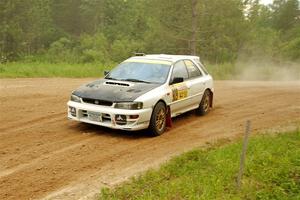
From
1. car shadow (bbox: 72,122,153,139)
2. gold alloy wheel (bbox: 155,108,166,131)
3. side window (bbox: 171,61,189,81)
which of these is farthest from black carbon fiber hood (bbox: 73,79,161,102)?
side window (bbox: 171,61,189,81)

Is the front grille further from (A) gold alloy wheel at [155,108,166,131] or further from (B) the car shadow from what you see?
(A) gold alloy wheel at [155,108,166,131]

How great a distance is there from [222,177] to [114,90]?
3306 millimetres

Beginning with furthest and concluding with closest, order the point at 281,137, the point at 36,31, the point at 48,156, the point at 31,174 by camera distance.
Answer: the point at 36,31 < the point at 281,137 < the point at 48,156 < the point at 31,174

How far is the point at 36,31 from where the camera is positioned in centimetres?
5069

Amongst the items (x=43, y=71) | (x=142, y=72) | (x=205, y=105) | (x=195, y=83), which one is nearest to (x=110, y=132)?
(x=142, y=72)

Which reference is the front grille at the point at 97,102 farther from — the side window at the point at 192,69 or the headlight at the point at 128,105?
the side window at the point at 192,69

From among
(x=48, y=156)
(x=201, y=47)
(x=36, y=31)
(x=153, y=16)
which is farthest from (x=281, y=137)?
(x=36, y=31)

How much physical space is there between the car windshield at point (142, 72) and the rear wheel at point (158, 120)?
2.36 ft

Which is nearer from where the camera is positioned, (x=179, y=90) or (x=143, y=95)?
(x=143, y=95)

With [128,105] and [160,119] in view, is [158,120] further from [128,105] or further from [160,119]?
[128,105]

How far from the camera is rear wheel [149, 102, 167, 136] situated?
8.68 m

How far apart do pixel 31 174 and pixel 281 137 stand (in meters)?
5.03

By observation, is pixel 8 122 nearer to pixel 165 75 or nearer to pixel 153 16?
pixel 165 75

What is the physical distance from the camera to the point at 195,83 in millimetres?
10555
